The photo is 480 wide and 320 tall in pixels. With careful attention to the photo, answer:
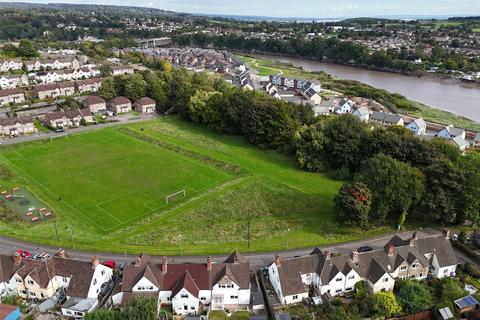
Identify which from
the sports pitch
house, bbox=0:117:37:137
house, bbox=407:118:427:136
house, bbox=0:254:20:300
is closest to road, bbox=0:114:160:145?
house, bbox=0:117:37:137

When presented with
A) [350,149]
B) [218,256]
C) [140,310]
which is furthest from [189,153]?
[140,310]

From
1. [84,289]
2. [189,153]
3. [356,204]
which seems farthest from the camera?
[189,153]

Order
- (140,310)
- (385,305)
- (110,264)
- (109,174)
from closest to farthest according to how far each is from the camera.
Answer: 1. (140,310)
2. (385,305)
3. (110,264)
4. (109,174)

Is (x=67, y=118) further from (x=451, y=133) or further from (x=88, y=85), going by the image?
(x=451, y=133)

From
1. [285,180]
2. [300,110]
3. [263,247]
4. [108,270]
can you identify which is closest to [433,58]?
[300,110]

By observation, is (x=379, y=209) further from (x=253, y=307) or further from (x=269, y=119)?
(x=269, y=119)

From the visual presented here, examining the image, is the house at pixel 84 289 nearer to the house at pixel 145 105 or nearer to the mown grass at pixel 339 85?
the house at pixel 145 105
